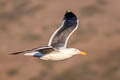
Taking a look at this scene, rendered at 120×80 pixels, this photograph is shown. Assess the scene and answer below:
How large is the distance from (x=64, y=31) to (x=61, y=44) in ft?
3.15

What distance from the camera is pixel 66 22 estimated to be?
1856 centimetres

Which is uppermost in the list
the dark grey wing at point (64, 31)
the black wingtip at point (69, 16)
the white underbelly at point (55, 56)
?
the black wingtip at point (69, 16)

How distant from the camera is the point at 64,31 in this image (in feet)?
59.4

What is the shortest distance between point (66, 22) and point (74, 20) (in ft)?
1.76

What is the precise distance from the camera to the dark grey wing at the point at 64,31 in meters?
17.6

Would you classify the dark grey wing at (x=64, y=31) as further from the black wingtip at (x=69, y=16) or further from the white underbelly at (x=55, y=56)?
the white underbelly at (x=55, y=56)

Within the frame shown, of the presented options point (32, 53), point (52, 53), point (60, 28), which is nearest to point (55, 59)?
point (52, 53)

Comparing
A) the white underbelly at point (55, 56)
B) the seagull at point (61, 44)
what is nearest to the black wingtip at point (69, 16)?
the seagull at point (61, 44)

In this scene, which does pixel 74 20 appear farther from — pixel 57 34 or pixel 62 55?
pixel 62 55

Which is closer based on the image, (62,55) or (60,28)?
(62,55)

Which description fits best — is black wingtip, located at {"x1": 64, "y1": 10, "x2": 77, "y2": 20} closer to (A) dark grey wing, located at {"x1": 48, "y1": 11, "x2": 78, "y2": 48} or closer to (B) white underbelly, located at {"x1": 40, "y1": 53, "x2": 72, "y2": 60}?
(A) dark grey wing, located at {"x1": 48, "y1": 11, "x2": 78, "y2": 48}

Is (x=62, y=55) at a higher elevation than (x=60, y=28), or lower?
lower

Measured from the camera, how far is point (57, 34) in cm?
1789

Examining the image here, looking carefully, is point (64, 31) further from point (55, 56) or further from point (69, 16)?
point (55, 56)
